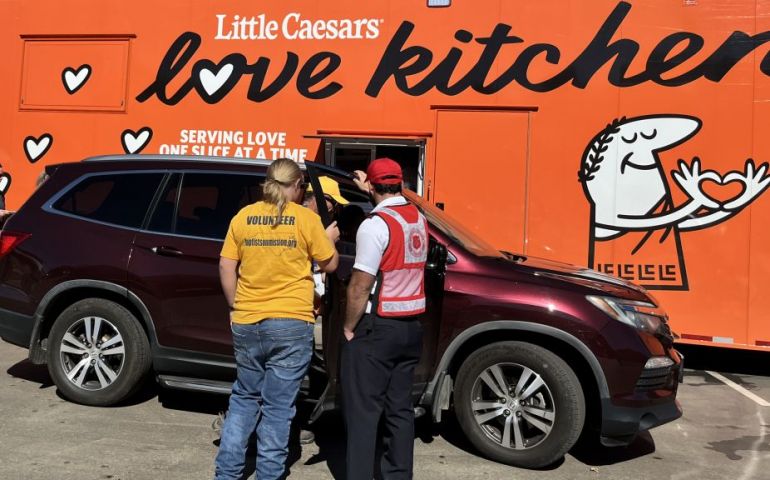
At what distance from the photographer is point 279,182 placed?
320cm

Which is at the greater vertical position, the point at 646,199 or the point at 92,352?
the point at 646,199

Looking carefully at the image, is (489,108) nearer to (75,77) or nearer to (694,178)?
(694,178)

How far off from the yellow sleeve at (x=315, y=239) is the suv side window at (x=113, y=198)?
200cm

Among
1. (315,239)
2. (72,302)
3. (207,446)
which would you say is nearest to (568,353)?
(315,239)

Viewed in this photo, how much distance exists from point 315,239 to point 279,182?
0.35 meters

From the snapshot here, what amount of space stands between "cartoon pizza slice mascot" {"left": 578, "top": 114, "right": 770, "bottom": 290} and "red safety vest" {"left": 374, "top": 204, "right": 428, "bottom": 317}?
11.9 feet

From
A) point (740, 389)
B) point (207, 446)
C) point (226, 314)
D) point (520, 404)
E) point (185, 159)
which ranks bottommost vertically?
point (207, 446)

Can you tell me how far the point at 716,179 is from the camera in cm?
612

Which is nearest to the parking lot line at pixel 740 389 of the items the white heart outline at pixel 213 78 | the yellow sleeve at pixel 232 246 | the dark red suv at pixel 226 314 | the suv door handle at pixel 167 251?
the dark red suv at pixel 226 314

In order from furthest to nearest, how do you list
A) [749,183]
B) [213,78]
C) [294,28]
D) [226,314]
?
[213,78]
[294,28]
[749,183]
[226,314]

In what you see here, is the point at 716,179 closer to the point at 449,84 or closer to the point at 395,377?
the point at 449,84

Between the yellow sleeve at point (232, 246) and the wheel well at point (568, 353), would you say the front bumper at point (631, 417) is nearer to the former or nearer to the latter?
the wheel well at point (568, 353)

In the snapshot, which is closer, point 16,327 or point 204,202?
point 204,202

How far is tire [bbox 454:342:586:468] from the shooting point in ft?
12.6
